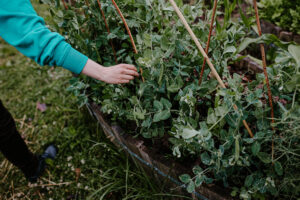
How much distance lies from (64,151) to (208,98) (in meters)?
1.49

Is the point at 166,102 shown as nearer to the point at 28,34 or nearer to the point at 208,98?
the point at 208,98

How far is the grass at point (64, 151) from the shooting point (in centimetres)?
159

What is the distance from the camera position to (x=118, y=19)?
145 cm

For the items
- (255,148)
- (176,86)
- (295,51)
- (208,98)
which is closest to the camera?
(295,51)

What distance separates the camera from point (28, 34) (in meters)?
1.02

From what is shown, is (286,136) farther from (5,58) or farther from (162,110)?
(5,58)

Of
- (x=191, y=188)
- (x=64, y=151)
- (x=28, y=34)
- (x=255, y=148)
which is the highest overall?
(x=28, y=34)

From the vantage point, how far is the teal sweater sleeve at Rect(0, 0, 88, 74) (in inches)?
39.5

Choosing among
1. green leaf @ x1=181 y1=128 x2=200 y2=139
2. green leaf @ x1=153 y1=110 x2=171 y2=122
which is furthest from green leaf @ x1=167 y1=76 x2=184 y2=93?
green leaf @ x1=181 y1=128 x2=200 y2=139

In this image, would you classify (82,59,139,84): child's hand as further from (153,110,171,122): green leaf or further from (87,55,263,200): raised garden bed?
(87,55,263,200): raised garden bed

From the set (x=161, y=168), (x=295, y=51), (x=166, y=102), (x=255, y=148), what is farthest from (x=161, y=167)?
(x=295, y=51)

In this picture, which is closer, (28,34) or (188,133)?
(188,133)

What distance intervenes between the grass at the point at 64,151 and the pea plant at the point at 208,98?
36cm

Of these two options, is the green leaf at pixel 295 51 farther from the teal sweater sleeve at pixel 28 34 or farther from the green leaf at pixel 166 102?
the teal sweater sleeve at pixel 28 34
